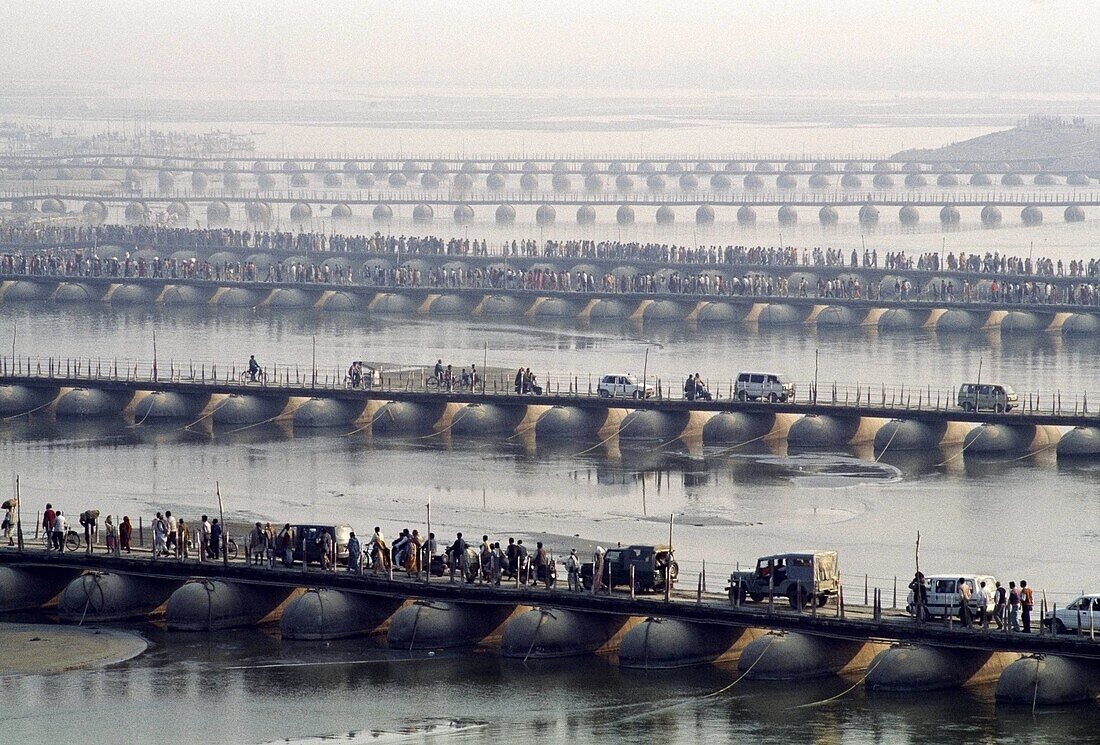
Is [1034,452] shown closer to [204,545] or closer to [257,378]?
[257,378]

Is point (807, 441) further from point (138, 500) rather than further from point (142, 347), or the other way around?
point (142, 347)

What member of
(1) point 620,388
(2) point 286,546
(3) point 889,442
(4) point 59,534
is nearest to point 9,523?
(4) point 59,534

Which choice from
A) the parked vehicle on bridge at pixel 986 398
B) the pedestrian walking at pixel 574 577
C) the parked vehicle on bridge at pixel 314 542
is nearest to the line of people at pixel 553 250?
the parked vehicle on bridge at pixel 986 398

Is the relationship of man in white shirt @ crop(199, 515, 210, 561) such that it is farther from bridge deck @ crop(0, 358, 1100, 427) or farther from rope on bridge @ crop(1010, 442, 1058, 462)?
rope on bridge @ crop(1010, 442, 1058, 462)

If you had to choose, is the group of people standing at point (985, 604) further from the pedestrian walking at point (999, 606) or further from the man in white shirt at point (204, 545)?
the man in white shirt at point (204, 545)

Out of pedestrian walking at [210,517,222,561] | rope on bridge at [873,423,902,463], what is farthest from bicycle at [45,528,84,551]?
rope on bridge at [873,423,902,463]

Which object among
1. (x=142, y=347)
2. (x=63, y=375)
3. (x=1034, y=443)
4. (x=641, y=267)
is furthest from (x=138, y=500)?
(x=641, y=267)
